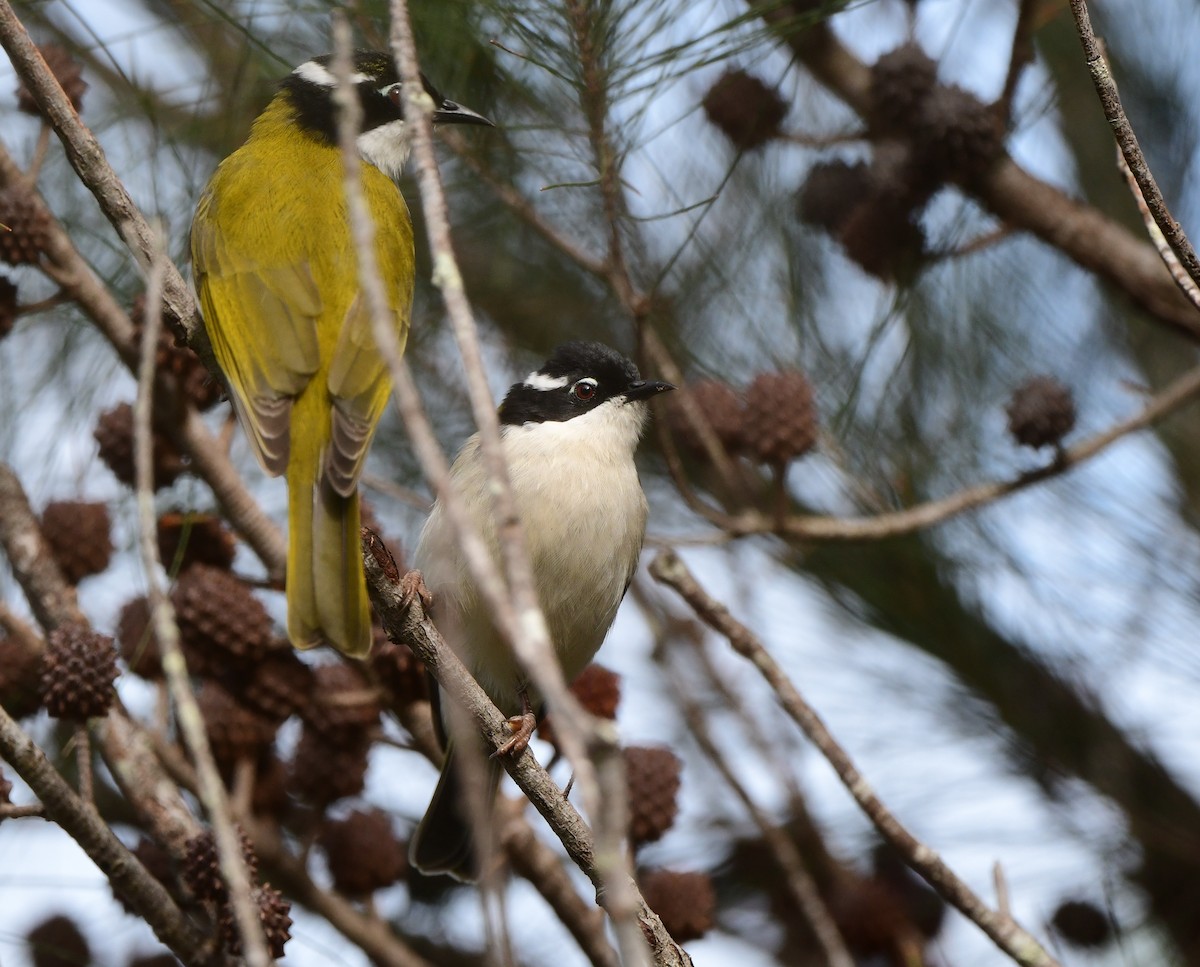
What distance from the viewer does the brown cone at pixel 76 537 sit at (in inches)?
147

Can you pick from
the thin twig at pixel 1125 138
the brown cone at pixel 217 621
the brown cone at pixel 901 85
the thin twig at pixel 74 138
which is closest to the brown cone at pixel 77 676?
the brown cone at pixel 217 621

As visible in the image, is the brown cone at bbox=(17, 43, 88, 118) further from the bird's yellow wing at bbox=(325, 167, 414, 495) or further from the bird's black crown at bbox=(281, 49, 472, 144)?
the bird's yellow wing at bbox=(325, 167, 414, 495)

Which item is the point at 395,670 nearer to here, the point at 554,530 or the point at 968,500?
the point at 554,530

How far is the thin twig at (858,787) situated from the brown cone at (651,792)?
0.49 meters

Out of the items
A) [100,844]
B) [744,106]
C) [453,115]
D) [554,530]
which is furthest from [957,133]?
[100,844]

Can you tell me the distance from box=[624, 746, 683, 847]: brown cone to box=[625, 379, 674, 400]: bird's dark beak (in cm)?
98

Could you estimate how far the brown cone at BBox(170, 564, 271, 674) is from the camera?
3545 millimetres

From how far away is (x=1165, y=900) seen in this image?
429 centimetres

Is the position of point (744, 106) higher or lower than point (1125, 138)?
higher

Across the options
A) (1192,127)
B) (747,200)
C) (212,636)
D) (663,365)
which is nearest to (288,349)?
(212,636)

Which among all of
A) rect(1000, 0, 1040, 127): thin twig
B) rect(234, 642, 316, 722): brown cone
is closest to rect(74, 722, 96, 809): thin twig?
rect(234, 642, 316, 722): brown cone

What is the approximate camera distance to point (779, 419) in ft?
12.6

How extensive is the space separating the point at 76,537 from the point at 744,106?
2.27 m

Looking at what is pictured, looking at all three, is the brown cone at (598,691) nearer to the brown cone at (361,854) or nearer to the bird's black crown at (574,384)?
the brown cone at (361,854)
